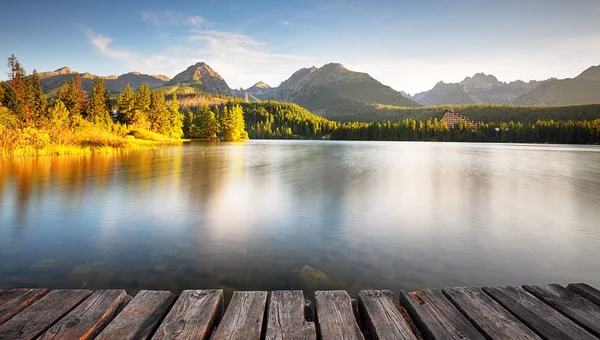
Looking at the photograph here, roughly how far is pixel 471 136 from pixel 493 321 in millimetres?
203519

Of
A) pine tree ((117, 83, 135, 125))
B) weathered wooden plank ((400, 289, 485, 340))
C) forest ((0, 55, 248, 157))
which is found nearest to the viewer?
weathered wooden plank ((400, 289, 485, 340))

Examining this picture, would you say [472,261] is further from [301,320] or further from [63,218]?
[63,218]

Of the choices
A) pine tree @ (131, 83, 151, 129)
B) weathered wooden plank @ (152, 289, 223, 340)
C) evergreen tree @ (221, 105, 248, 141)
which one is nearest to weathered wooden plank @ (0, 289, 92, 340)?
weathered wooden plank @ (152, 289, 223, 340)

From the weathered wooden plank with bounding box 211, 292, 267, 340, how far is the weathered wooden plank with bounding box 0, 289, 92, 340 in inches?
67.6

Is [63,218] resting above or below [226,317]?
below

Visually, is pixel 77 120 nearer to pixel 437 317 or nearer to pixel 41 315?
pixel 41 315

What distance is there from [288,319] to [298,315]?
0.40ft

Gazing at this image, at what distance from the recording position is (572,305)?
12.4 feet

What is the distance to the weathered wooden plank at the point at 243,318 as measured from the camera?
306cm

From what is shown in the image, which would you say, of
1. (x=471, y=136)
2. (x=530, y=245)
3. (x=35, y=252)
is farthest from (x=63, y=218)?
(x=471, y=136)

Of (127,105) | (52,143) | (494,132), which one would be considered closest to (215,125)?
(127,105)

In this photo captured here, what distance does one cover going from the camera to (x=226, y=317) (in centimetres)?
337

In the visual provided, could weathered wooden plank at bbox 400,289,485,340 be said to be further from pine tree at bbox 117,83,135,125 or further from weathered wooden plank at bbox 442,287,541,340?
pine tree at bbox 117,83,135,125

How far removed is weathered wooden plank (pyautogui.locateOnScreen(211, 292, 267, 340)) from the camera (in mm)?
3059
